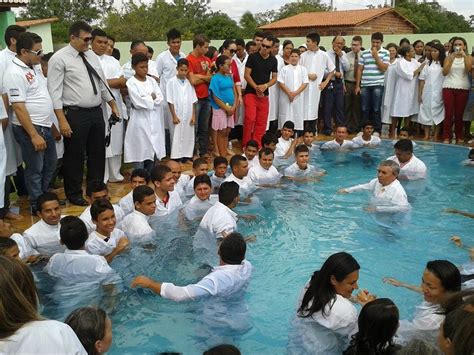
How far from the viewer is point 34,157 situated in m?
6.08

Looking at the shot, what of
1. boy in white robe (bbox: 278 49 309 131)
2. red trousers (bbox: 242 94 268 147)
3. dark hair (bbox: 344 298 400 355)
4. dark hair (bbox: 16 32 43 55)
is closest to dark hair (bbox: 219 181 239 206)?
dark hair (bbox: 344 298 400 355)

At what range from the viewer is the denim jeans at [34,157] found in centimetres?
604

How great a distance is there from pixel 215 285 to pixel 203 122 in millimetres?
5350

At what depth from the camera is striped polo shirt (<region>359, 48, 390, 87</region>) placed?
36.7ft

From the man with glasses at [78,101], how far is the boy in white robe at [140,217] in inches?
51.4

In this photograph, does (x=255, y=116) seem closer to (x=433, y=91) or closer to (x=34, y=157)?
(x=433, y=91)

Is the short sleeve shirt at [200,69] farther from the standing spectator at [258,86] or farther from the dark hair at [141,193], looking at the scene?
the dark hair at [141,193]

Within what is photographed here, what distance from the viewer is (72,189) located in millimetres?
6609

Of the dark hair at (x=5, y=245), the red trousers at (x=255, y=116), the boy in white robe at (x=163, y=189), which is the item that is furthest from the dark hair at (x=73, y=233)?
the red trousers at (x=255, y=116)

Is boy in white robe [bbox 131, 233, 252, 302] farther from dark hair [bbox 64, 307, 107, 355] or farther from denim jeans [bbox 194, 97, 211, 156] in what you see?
denim jeans [bbox 194, 97, 211, 156]

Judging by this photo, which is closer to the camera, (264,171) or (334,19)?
(264,171)

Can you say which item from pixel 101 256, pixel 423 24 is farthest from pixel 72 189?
pixel 423 24

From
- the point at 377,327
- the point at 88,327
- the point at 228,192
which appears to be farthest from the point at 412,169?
the point at 88,327

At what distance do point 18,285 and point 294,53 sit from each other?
9.21 m
